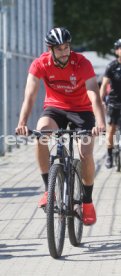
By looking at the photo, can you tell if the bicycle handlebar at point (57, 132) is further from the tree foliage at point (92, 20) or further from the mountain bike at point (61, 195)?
the tree foliage at point (92, 20)

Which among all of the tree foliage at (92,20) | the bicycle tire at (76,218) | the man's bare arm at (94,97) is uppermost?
the tree foliage at (92,20)

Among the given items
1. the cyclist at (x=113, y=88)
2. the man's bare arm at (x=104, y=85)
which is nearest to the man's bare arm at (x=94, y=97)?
the cyclist at (x=113, y=88)

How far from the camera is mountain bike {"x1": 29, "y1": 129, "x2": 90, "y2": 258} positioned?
7.67m

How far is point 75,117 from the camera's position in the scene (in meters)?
8.49

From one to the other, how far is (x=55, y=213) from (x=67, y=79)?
1.21 metres

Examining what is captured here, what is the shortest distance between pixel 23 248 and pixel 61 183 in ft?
2.34

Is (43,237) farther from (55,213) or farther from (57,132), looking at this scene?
(57,132)

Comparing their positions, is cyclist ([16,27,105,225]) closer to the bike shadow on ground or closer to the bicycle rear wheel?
the bike shadow on ground

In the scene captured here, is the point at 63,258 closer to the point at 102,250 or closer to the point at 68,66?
the point at 102,250

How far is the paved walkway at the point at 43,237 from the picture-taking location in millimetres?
7504

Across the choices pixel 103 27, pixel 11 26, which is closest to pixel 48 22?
pixel 11 26

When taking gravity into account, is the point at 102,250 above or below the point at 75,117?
below

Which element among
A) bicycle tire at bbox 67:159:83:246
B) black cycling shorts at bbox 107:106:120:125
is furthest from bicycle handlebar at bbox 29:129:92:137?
black cycling shorts at bbox 107:106:120:125

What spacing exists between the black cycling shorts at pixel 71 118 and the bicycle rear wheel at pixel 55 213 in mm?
641
